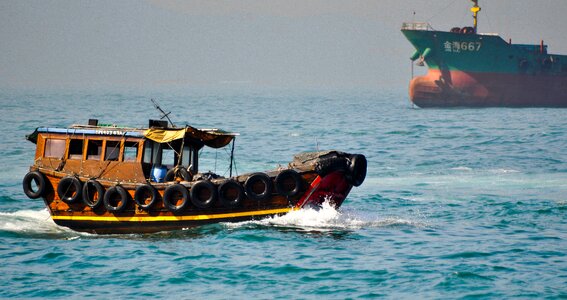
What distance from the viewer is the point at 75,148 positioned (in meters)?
25.4

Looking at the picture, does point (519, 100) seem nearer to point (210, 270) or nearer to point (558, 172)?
point (558, 172)

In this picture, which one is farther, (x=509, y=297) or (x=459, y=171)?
(x=459, y=171)

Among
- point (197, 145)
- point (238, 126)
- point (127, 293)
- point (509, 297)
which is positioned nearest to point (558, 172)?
point (197, 145)

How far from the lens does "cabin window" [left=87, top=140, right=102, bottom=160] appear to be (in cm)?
2509

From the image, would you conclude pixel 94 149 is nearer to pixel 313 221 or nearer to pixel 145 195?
pixel 145 195

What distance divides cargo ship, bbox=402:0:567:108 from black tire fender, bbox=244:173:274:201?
209 ft

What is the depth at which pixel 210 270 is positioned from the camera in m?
20.7

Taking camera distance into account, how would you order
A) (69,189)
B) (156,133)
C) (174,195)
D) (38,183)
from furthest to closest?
1. (38,183)
2. (69,189)
3. (156,133)
4. (174,195)

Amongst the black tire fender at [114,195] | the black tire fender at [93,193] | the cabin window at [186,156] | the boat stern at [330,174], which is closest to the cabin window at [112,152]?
the black tire fender at [93,193]

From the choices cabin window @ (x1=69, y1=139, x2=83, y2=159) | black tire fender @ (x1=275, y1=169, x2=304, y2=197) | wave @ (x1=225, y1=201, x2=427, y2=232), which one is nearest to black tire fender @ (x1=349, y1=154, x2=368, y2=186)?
wave @ (x1=225, y1=201, x2=427, y2=232)

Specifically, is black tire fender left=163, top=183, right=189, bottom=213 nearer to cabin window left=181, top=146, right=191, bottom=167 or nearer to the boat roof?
the boat roof

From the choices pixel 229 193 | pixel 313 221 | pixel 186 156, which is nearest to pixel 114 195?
pixel 186 156

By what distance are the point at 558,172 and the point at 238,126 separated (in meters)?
34.1

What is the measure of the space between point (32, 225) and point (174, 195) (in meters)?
5.15
